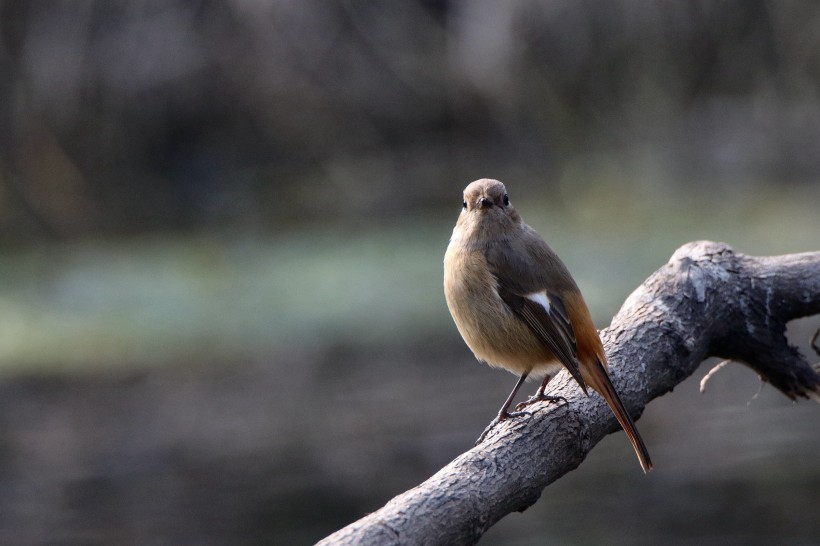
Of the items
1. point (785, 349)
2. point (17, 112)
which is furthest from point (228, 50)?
point (785, 349)

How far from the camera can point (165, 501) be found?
7168 millimetres

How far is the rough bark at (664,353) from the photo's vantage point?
9.90 ft

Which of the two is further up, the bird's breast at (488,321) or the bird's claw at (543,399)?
the bird's breast at (488,321)

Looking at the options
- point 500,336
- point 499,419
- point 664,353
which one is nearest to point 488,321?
point 500,336

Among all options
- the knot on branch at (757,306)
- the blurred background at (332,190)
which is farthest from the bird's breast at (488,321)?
the blurred background at (332,190)

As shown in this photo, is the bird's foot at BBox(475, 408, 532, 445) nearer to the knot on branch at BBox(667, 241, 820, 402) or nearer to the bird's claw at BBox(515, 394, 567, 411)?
the bird's claw at BBox(515, 394, 567, 411)

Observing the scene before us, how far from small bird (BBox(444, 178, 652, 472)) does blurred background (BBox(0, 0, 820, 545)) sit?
380cm

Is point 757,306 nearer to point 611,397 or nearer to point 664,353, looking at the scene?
point 664,353

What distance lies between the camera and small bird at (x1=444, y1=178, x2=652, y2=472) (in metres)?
3.71

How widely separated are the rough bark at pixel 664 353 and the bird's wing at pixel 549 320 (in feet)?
0.33

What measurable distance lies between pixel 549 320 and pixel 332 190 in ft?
31.1

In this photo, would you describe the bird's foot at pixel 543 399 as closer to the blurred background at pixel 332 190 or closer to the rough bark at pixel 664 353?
the rough bark at pixel 664 353

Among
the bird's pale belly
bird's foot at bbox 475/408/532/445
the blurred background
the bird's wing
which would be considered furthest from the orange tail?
the blurred background

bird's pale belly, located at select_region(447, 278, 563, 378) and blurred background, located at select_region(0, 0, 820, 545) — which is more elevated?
blurred background, located at select_region(0, 0, 820, 545)
